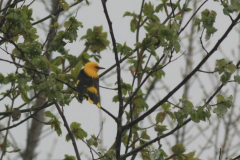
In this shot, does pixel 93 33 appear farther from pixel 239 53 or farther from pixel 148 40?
pixel 239 53

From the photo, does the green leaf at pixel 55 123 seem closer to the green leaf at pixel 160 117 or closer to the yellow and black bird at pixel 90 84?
the yellow and black bird at pixel 90 84

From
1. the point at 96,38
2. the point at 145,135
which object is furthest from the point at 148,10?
the point at 145,135

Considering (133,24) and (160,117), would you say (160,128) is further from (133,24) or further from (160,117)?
(133,24)

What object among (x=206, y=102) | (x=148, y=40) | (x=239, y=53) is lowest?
(x=206, y=102)

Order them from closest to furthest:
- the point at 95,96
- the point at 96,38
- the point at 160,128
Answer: the point at 160,128
the point at 96,38
the point at 95,96

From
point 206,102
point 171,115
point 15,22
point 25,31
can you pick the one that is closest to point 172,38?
point 206,102

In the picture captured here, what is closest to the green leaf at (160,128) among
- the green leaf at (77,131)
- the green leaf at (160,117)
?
the green leaf at (160,117)

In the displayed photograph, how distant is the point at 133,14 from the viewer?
339 centimetres

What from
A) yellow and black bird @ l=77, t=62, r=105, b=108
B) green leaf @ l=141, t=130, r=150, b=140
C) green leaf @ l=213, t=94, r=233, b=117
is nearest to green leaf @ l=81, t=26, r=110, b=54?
yellow and black bird @ l=77, t=62, r=105, b=108

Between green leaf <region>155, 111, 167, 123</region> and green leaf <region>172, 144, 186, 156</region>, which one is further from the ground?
green leaf <region>155, 111, 167, 123</region>

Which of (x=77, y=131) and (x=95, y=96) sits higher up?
(x=95, y=96)

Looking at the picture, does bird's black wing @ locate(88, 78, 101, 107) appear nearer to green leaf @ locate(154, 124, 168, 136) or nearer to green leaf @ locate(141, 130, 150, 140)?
green leaf @ locate(141, 130, 150, 140)

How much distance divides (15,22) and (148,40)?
1.10 metres

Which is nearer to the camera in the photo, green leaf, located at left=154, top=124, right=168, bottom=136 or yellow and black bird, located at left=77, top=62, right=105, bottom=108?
green leaf, located at left=154, top=124, right=168, bottom=136
